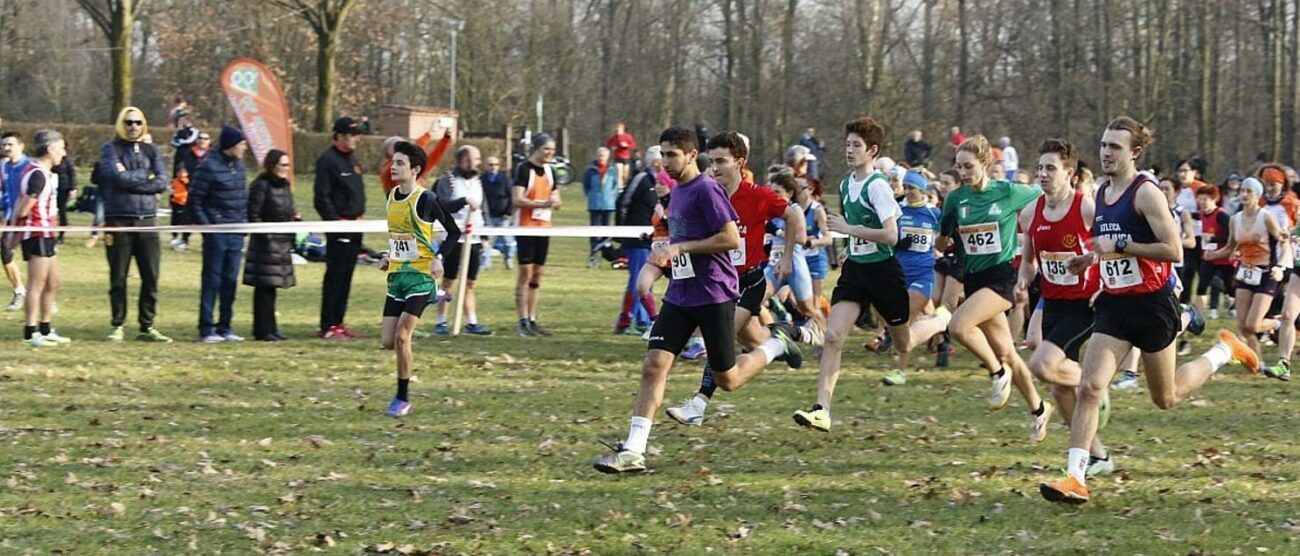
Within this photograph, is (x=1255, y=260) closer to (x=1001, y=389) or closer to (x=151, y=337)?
(x=1001, y=389)

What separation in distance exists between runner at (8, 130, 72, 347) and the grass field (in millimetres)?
318

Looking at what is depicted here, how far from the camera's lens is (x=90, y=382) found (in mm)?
11875

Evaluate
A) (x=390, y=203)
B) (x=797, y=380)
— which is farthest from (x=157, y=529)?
(x=797, y=380)

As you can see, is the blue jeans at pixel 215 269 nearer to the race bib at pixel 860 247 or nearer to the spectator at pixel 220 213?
the spectator at pixel 220 213

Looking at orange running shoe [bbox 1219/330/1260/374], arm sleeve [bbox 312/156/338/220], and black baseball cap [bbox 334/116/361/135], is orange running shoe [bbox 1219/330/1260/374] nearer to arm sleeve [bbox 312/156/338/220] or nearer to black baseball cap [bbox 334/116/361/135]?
black baseball cap [bbox 334/116/361/135]

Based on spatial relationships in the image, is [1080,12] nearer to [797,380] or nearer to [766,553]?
[797,380]

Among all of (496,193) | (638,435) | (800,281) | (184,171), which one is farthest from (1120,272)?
(184,171)

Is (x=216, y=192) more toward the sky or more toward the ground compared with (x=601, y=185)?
→ more toward the ground

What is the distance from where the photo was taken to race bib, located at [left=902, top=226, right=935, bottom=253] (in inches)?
508

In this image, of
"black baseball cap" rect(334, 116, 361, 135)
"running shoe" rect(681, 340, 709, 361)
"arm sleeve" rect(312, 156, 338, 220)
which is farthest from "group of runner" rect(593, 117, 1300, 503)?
"arm sleeve" rect(312, 156, 338, 220)

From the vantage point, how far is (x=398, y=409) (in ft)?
34.6

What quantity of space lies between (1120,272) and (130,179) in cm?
935

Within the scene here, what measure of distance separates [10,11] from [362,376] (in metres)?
50.5

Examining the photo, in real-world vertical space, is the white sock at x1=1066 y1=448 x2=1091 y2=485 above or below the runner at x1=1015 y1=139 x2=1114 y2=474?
below
